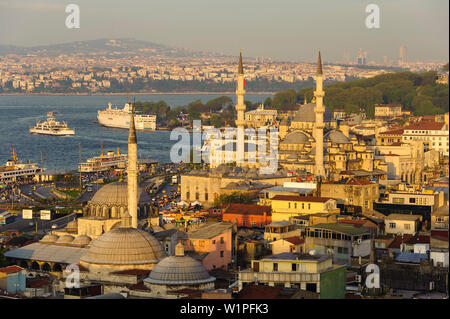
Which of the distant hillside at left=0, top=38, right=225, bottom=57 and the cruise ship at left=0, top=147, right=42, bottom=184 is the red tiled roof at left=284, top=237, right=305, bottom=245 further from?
the distant hillside at left=0, top=38, right=225, bottom=57

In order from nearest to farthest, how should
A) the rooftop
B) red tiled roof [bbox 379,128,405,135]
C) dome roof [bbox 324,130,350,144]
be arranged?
the rooftop → dome roof [bbox 324,130,350,144] → red tiled roof [bbox 379,128,405,135]

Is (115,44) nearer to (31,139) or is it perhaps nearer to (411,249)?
Answer: (31,139)

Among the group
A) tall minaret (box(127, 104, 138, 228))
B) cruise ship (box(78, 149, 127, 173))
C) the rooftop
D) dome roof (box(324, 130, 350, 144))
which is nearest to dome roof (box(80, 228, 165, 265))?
tall minaret (box(127, 104, 138, 228))

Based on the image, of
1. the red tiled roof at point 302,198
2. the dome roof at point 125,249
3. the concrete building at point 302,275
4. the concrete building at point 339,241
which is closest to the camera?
the concrete building at point 302,275

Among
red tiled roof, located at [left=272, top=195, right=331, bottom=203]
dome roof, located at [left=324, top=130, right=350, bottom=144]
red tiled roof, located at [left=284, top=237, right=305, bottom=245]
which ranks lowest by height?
red tiled roof, located at [left=284, top=237, right=305, bottom=245]

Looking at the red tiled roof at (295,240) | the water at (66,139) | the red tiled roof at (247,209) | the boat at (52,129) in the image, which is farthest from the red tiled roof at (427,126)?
the boat at (52,129)

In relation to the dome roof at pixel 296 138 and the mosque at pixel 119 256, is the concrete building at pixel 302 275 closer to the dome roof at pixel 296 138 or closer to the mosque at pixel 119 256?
the mosque at pixel 119 256

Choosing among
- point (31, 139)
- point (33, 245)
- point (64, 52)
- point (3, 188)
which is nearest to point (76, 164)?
point (3, 188)

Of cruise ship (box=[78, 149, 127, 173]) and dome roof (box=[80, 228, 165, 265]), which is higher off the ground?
dome roof (box=[80, 228, 165, 265])
